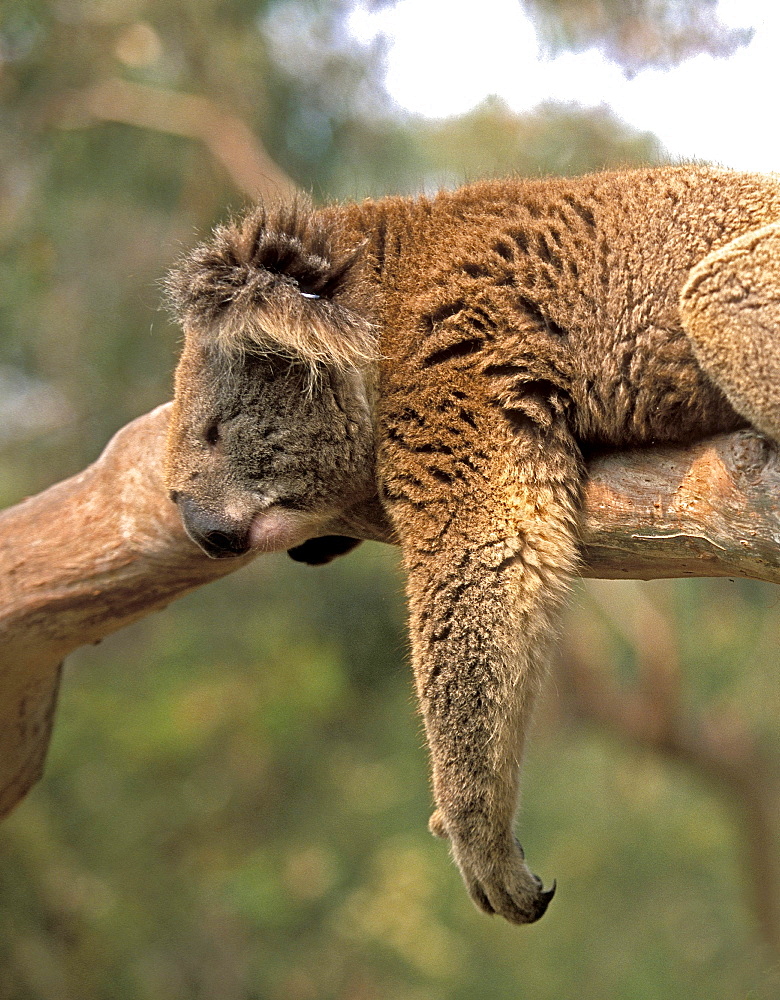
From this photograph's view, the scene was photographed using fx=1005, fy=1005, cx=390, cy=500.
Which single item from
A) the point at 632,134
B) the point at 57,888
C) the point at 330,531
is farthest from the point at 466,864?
the point at 57,888

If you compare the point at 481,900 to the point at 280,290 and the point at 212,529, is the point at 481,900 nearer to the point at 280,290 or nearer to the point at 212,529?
the point at 212,529

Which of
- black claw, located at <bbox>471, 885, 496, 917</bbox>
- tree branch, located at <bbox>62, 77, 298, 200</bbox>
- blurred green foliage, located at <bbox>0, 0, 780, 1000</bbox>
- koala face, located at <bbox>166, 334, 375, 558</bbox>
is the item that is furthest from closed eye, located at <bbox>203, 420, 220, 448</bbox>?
tree branch, located at <bbox>62, 77, 298, 200</bbox>

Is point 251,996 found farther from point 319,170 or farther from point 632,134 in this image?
point 632,134

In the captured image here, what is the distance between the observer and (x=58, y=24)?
6.25m

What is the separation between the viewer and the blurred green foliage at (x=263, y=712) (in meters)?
6.48

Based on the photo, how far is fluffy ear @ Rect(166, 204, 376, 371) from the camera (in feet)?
7.36

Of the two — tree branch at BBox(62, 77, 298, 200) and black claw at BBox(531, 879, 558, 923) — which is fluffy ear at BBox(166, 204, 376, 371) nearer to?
black claw at BBox(531, 879, 558, 923)

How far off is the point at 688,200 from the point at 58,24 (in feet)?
17.6

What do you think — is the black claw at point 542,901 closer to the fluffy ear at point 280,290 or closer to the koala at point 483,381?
the koala at point 483,381

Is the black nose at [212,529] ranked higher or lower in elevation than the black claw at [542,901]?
higher

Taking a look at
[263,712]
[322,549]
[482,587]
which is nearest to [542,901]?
[482,587]

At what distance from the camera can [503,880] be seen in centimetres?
234

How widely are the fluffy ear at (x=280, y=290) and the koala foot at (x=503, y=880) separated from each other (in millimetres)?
1160

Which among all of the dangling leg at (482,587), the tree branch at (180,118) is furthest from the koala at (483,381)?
the tree branch at (180,118)
